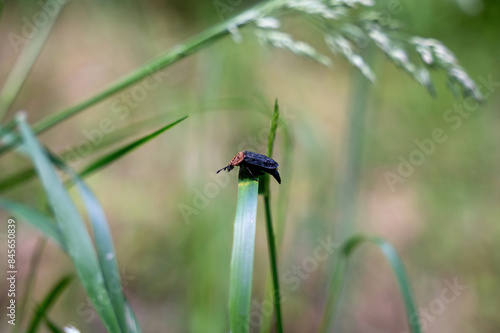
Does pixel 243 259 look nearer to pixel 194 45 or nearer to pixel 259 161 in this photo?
pixel 259 161

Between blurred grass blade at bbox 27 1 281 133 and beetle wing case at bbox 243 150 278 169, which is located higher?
blurred grass blade at bbox 27 1 281 133

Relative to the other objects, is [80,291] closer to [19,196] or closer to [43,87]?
[19,196]

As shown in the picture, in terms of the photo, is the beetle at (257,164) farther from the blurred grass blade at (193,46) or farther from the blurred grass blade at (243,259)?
the blurred grass blade at (193,46)

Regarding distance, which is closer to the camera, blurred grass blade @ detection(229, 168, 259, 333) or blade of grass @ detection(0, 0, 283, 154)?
blurred grass blade @ detection(229, 168, 259, 333)

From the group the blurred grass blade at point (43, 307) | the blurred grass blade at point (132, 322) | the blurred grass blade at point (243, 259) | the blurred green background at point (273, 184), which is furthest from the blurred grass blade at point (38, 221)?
the blurred green background at point (273, 184)

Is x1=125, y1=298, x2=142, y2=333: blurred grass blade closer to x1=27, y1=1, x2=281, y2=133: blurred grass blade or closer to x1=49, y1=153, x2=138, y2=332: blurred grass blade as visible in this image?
x1=49, y1=153, x2=138, y2=332: blurred grass blade

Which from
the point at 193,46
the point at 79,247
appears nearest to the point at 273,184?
the point at 193,46

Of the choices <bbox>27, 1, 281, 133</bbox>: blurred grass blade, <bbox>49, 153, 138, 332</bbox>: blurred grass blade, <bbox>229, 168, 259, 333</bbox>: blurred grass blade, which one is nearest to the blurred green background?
<bbox>27, 1, 281, 133</bbox>: blurred grass blade
